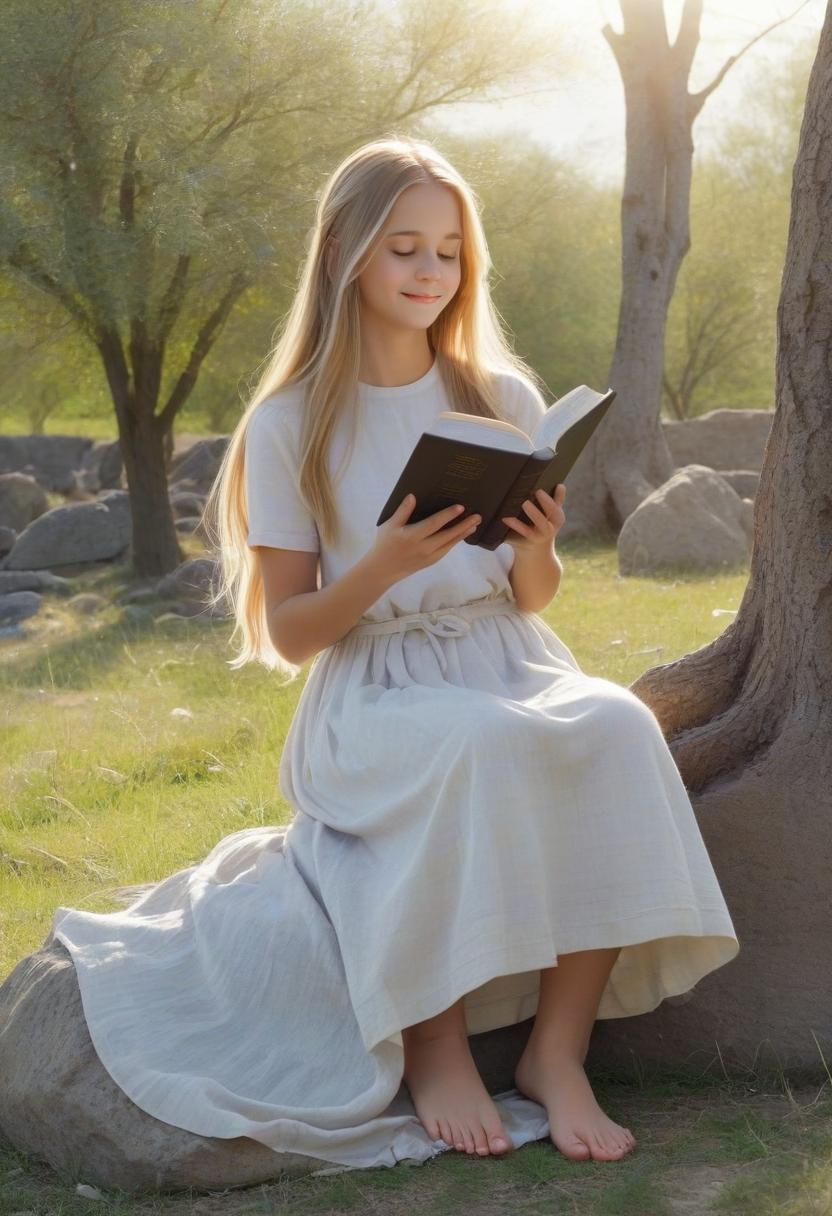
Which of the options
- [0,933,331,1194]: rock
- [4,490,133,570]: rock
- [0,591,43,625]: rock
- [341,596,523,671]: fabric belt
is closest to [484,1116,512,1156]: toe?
[0,933,331,1194]: rock

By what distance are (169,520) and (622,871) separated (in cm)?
1168

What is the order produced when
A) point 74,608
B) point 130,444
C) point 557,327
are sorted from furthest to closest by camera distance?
1. point 557,327
2. point 130,444
3. point 74,608

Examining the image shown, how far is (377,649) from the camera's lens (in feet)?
10.3

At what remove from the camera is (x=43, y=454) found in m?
27.1

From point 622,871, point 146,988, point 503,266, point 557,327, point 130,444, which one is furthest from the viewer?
point 557,327

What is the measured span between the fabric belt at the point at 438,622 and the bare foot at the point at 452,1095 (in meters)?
0.76

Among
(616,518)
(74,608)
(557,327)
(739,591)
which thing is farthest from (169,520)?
(557,327)

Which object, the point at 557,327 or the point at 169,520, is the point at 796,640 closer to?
the point at 169,520

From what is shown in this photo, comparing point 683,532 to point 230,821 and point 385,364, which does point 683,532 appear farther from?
point 385,364

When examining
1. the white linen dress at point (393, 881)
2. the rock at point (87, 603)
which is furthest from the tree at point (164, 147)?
the white linen dress at point (393, 881)

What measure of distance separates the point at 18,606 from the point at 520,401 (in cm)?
967

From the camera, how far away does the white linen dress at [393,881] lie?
2.61m

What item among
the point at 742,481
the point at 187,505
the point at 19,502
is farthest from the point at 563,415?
the point at 19,502

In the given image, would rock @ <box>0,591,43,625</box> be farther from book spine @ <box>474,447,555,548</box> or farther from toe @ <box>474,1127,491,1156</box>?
toe @ <box>474,1127,491,1156</box>
